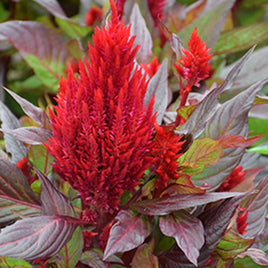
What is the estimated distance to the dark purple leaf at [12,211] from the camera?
2.06ft

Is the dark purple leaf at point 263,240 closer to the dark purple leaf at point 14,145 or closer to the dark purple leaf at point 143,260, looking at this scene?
the dark purple leaf at point 143,260

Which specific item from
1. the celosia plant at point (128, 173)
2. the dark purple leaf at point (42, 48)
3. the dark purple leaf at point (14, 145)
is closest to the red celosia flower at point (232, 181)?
the celosia plant at point (128, 173)

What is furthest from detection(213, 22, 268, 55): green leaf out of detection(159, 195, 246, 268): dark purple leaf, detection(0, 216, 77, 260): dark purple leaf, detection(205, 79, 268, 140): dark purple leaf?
detection(0, 216, 77, 260): dark purple leaf

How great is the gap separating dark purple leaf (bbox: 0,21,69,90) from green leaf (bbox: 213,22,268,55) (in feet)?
1.51

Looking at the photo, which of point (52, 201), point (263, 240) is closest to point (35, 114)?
point (52, 201)

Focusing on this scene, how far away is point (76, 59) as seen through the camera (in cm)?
120

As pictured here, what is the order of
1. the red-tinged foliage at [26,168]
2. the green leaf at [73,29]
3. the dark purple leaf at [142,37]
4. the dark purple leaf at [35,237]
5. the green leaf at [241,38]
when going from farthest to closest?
the green leaf at [73,29] < the green leaf at [241,38] < the dark purple leaf at [142,37] < the red-tinged foliage at [26,168] < the dark purple leaf at [35,237]

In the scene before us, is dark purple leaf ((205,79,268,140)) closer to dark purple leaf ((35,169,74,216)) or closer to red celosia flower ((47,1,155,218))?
red celosia flower ((47,1,155,218))

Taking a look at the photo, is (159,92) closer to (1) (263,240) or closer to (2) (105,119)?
(2) (105,119)

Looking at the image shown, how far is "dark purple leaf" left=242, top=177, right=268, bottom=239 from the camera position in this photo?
70cm

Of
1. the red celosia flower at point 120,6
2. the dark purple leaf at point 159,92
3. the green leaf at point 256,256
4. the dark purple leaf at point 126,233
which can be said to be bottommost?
the green leaf at point 256,256

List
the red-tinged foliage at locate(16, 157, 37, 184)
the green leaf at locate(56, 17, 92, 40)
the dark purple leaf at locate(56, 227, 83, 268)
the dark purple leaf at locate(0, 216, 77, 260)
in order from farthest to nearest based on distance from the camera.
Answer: the green leaf at locate(56, 17, 92, 40)
the red-tinged foliage at locate(16, 157, 37, 184)
the dark purple leaf at locate(56, 227, 83, 268)
the dark purple leaf at locate(0, 216, 77, 260)

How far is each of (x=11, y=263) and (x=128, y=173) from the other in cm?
27

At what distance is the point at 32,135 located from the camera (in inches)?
25.2
